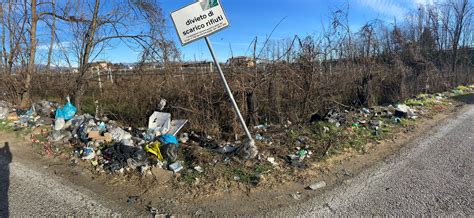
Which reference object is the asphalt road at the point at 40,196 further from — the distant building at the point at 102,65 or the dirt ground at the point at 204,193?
the distant building at the point at 102,65

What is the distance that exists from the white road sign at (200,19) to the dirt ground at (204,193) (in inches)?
79.1

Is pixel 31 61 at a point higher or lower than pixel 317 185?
higher

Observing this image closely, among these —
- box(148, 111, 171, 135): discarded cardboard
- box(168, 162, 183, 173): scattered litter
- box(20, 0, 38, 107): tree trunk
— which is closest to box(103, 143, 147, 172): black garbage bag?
box(168, 162, 183, 173): scattered litter

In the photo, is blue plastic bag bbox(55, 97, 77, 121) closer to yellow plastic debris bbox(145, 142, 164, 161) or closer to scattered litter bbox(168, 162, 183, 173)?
yellow plastic debris bbox(145, 142, 164, 161)

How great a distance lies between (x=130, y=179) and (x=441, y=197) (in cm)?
382

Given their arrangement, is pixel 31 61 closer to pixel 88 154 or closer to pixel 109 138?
pixel 109 138

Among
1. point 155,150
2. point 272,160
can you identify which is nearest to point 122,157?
point 155,150

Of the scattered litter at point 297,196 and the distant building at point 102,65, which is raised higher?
A: the distant building at point 102,65

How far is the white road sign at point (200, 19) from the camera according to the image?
3598 mm

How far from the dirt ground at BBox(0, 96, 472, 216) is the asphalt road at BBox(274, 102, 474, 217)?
0.19m

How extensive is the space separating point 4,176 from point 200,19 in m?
3.68

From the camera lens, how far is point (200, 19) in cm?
362

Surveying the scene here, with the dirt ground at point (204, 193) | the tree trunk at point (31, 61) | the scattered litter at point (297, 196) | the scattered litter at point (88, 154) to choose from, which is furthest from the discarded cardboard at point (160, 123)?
the tree trunk at point (31, 61)

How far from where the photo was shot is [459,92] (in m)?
12.3
